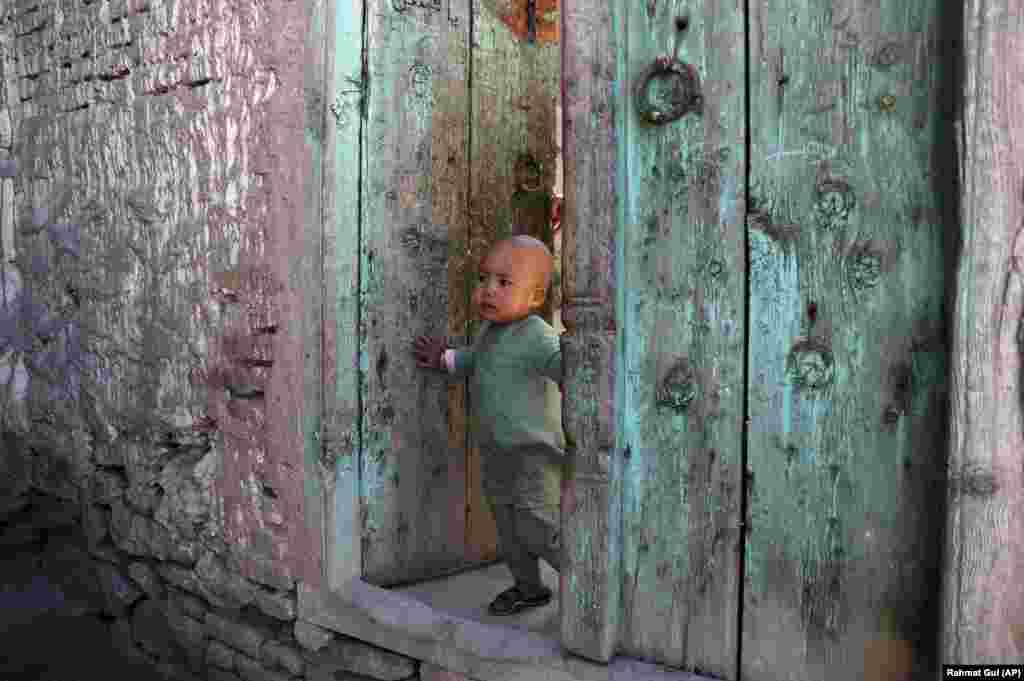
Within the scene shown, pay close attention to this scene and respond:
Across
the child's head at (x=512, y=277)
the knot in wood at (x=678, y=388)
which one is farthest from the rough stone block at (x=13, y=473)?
the knot in wood at (x=678, y=388)

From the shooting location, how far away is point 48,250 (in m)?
3.80

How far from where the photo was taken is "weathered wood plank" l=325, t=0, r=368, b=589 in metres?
2.52

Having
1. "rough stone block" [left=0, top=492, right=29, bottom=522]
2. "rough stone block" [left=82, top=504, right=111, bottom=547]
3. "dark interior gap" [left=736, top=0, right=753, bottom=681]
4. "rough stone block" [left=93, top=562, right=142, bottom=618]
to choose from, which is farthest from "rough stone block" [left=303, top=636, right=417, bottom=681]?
"rough stone block" [left=0, top=492, right=29, bottom=522]

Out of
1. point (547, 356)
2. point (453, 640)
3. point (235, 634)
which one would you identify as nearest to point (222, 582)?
point (235, 634)

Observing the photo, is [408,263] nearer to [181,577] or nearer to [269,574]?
[269,574]

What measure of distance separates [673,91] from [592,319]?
521mm

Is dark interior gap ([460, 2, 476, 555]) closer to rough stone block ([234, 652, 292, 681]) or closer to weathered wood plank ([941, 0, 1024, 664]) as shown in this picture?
rough stone block ([234, 652, 292, 681])

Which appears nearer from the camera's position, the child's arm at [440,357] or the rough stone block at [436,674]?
the rough stone block at [436,674]

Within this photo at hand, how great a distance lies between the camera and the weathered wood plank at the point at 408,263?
2604 mm

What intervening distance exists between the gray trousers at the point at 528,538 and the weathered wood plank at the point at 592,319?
0.42 m

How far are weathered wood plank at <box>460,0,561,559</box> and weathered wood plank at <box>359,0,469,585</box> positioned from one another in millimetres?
73

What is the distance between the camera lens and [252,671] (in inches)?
110

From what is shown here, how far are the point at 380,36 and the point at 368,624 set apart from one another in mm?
1628

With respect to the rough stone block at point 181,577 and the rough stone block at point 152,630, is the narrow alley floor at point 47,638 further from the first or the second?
the rough stone block at point 181,577
